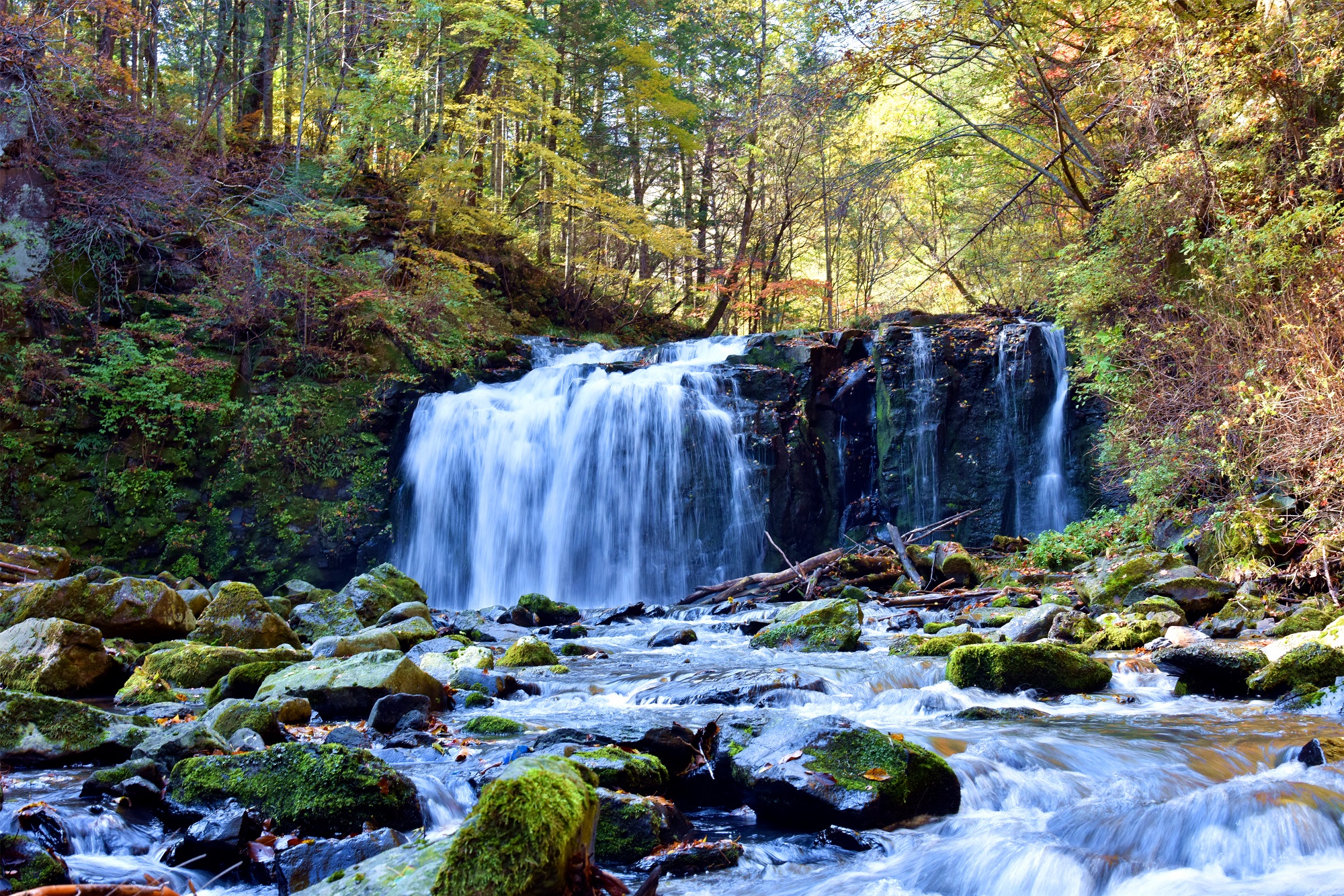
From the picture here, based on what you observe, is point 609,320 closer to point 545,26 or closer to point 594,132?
point 594,132

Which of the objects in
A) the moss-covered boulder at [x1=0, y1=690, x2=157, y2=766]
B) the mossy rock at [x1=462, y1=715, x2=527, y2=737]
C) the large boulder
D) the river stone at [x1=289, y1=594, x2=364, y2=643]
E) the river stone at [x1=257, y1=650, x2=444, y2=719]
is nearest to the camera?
the moss-covered boulder at [x1=0, y1=690, x2=157, y2=766]

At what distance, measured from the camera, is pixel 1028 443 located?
1411 centimetres

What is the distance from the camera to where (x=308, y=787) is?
3521mm

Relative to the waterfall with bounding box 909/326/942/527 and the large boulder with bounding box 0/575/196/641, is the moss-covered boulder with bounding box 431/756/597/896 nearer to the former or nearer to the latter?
the large boulder with bounding box 0/575/196/641

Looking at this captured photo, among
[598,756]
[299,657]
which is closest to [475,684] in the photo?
[299,657]

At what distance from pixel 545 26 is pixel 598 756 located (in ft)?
65.2

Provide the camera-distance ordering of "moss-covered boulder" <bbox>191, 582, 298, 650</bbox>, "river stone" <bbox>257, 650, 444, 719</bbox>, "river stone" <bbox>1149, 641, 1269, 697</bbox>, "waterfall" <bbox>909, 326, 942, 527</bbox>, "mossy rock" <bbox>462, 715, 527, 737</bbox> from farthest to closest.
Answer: "waterfall" <bbox>909, 326, 942, 527</bbox> → "moss-covered boulder" <bbox>191, 582, 298, 650</bbox> → "river stone" <bbox>1149, 641, 1269, 697</bbox> → "river stone" <bbox>257, 650, 444, 719</bbox> → "mossy rock" <bbox>462, 715, 527, 737</bbox>

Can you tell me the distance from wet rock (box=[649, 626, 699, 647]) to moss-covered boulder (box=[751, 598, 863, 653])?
2.44 ft

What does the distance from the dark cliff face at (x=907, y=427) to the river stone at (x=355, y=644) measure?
8.41 m

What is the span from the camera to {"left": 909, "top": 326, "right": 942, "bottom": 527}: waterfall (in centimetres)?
1443

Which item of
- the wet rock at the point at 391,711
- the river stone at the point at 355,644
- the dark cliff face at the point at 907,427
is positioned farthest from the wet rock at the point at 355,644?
the dark cliff face at the point at 907,427

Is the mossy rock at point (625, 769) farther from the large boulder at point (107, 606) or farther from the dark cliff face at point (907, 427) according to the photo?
the dark cliff face at point (907, 427)

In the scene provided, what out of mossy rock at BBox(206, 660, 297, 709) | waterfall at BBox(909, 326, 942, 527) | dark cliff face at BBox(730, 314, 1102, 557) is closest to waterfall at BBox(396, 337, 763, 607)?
dark cliff face at BBox(730, 314, 1102, 557)

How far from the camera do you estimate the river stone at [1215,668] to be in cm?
588
